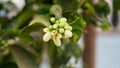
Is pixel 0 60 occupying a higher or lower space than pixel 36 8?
lower

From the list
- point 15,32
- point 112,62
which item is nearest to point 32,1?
point 15,32

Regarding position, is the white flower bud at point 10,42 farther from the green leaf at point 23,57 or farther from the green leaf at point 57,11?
the green leaf at point 57,11

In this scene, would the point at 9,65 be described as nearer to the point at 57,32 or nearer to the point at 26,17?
the point at 26,17

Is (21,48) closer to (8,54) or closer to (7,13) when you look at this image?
(8,54)

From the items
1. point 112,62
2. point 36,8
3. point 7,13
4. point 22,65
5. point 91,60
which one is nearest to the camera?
point 22,65

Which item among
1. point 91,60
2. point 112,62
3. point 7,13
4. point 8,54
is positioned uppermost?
point 7,13

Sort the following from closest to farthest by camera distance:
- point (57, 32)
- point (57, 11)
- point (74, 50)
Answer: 1. point (57, 32)
2. point (57, 11)
3. point (74, 50)

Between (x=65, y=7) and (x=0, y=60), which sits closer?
(x=65, y=7)

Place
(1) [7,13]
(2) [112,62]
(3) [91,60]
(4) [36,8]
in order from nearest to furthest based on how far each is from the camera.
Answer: (4) [36,8], (1) [7,13], (3) [91,60], (2) [112,62]

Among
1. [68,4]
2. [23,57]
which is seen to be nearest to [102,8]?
[68,4]
